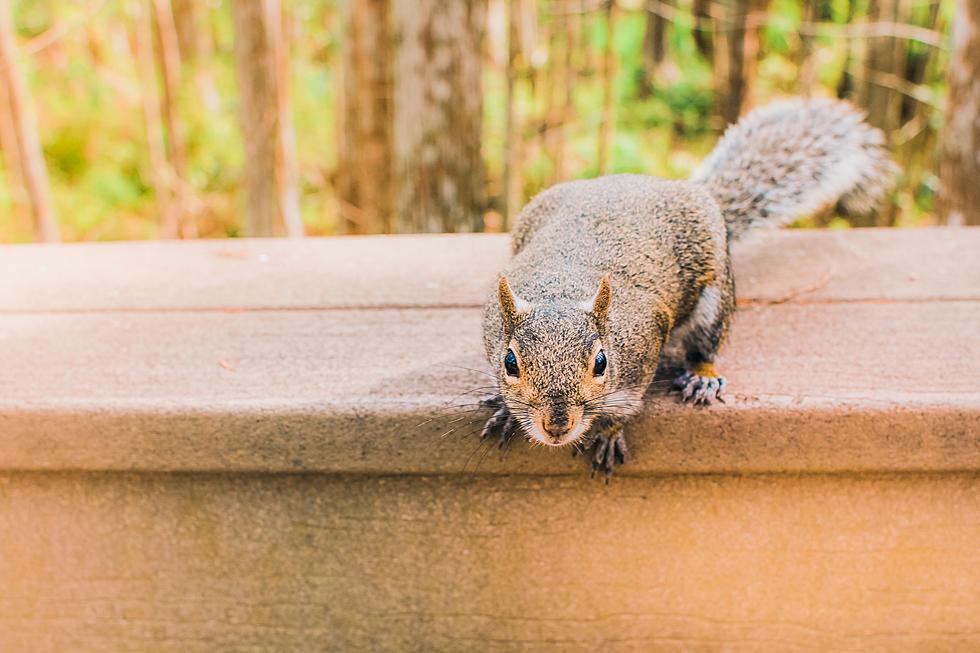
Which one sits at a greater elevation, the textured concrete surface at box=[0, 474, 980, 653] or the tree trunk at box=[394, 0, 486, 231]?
the tree trunk at box=[394, 0, 486, 231]

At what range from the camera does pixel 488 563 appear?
4.83 feet

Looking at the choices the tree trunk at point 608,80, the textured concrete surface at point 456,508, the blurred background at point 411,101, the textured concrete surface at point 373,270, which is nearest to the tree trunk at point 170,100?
the blurred background at point 411,101

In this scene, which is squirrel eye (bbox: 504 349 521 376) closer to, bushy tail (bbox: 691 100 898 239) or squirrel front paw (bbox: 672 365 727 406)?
squirrel front paw (bbox: 672 365 727 406)

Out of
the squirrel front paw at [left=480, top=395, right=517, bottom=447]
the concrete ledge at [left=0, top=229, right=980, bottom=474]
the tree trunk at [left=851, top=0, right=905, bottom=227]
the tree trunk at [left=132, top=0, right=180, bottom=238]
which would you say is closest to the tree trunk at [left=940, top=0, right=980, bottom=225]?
the concrete ledge at [left=0, top=229, right=980, bottom=474]

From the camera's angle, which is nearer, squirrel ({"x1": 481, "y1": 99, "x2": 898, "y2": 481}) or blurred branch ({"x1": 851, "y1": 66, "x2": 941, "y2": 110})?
squirrel ({"x1": 481, "y1": 99, "x2": 898, "y2": 481})

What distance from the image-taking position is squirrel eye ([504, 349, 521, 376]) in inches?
48.6

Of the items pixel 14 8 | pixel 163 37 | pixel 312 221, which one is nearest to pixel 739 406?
pixel 163 37

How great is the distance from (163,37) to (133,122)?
3413 mm

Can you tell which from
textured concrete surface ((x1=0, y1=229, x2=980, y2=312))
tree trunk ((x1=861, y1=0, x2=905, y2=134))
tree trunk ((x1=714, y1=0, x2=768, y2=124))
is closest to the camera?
textured concrete surface ((x1=0, y1=229, x2=980, y2=312))

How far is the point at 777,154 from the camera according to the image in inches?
78.2

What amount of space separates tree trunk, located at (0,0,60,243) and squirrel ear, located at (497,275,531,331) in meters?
3.28

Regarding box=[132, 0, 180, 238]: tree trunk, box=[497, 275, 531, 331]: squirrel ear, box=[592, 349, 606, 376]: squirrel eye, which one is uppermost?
box=[497, 275, 531, 331]: squirrel ear

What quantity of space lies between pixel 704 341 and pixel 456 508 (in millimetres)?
540

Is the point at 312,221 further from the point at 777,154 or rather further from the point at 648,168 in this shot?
the point at 777,154
